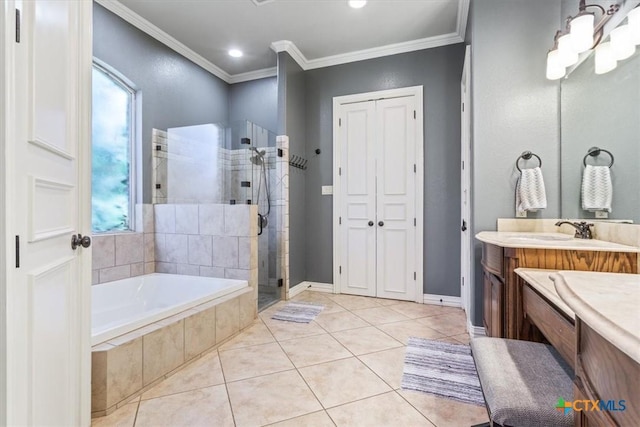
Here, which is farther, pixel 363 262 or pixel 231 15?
pixel 363 262

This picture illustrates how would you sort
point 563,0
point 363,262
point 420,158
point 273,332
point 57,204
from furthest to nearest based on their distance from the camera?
point 363,262 < point 420,158 < point 273,332 < point 563,0 < point 57,204

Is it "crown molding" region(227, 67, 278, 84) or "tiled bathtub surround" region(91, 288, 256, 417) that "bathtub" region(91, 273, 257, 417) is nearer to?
"tiled bathtub surround" region(91, 288, 256, 417)

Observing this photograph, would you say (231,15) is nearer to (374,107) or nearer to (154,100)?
(154,100)

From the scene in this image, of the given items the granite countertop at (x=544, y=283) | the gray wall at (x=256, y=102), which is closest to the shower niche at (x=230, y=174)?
the gray wall at (x=256, y=102)

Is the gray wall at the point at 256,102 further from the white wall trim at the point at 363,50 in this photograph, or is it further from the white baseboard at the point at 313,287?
the white baseboard at the point at 313,287

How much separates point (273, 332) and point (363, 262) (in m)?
1.43

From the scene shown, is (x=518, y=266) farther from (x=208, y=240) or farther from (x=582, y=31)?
(x=208, y=240)

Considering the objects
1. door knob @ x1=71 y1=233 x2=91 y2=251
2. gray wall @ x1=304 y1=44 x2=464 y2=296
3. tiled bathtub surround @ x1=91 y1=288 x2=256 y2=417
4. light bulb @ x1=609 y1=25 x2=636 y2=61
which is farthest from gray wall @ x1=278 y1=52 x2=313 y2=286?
light bulb @ x1=609 y1=25 x2=636 y2=61

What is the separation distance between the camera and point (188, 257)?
294 centimetres

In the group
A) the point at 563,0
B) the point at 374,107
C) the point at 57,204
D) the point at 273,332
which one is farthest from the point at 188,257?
the point at 563,0

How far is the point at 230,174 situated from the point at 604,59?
3.06 meters

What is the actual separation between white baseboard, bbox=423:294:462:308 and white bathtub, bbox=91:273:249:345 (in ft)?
6.34

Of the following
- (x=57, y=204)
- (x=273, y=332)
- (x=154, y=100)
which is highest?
(x=154, y=100)

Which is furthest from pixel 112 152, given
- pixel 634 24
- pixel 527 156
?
pixel 634 24
